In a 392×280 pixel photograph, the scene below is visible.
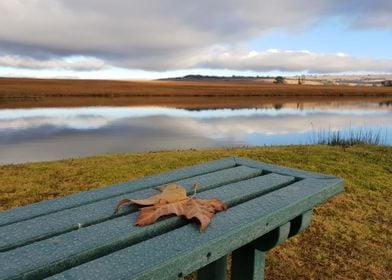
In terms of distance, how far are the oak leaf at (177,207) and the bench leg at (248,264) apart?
68 centimetres

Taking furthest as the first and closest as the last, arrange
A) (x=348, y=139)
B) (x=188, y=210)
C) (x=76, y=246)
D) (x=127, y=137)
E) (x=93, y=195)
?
(x=127, y=137), (x=348, y=139), (x=93, y=195), (x=188, y=210), (x=76, y=246)

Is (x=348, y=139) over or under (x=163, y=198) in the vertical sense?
under

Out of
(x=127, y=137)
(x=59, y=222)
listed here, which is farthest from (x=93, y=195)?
(x=127, y=137)

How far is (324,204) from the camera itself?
567 centimetres

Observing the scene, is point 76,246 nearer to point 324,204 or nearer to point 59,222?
point 59,222

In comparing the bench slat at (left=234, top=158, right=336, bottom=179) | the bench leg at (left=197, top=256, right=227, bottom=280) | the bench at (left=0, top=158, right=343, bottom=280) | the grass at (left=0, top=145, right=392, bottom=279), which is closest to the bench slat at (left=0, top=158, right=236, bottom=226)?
the bench at (left=0, top=158, right=343, bottom=280)

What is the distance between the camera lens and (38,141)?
16.7 meters

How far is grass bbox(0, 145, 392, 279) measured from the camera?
155 inches

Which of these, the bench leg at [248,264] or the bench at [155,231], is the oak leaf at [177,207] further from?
the bench leg at [248,264]

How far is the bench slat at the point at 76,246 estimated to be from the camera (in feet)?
4.46

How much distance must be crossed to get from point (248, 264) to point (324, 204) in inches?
139

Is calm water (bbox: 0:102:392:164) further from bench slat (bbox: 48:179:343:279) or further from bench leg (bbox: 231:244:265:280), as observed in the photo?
bench slat (bbox: 48:179:343:279)

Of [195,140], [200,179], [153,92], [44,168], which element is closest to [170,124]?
[195,140]

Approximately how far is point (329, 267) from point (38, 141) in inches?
606
